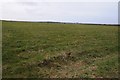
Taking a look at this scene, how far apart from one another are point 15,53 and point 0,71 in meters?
7.12

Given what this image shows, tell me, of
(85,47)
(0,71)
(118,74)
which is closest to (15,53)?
(0,71)

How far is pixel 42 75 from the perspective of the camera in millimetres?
25297

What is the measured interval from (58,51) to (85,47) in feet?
16.4

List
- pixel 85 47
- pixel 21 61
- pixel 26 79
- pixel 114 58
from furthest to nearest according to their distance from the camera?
pixel 85 47 → pixel 114 58 → pixel 21 61 → pixel 26 79

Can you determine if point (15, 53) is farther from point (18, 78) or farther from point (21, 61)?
point (18, 78)

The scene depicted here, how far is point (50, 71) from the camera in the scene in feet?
86.7

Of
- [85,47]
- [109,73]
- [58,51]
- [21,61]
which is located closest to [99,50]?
[85,47]

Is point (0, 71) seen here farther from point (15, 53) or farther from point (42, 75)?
point (15, 53)

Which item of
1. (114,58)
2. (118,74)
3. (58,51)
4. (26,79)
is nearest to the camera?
(26,79)

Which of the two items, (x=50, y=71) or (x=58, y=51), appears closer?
(x=50, y=71)

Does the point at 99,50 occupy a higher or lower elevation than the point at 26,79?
→ higher

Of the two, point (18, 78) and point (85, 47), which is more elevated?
point (85, 47)

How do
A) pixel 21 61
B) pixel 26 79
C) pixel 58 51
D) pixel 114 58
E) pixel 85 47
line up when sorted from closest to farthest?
pixel 26 79, pixel 21 61, pixel 114 58, pixel 58 51, pixel 85 47

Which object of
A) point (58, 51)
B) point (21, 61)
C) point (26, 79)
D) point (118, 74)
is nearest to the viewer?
point (26, 79)
